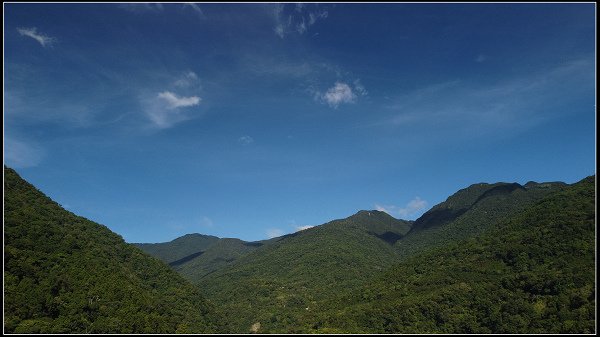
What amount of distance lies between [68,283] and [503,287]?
11933cm

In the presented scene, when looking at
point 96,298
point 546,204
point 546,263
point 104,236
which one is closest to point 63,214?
point 104,236

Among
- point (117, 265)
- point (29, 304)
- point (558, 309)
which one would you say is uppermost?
point (117, 265)

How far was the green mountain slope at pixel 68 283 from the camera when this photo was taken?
8331 cm

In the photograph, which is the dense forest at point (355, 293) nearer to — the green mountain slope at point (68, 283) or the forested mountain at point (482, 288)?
the green mountain slope at point (68, 283)

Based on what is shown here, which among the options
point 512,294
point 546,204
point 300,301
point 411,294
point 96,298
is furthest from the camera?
point 300,301

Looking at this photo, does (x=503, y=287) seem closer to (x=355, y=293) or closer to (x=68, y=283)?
(x=355, y=293)

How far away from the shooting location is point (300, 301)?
199 m

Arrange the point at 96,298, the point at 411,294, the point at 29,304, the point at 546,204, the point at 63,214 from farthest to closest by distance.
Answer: the point at 546,204 < the point at 411,294 < the point at 63,214 < the point at 96,298 < the point at 29,304

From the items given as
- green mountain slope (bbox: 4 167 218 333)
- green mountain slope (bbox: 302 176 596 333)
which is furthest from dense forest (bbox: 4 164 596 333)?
green mountain slope (bbox: 302 176 596 333)

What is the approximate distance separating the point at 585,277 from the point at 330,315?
79.1 meters

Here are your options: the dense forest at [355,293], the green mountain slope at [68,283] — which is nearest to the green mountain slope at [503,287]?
the dense forest at [355,293]

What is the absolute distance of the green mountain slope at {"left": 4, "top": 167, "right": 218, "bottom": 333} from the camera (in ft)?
273

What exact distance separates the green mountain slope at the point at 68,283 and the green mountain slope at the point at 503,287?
49069 millimetres

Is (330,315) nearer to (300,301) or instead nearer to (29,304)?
(300,301)
